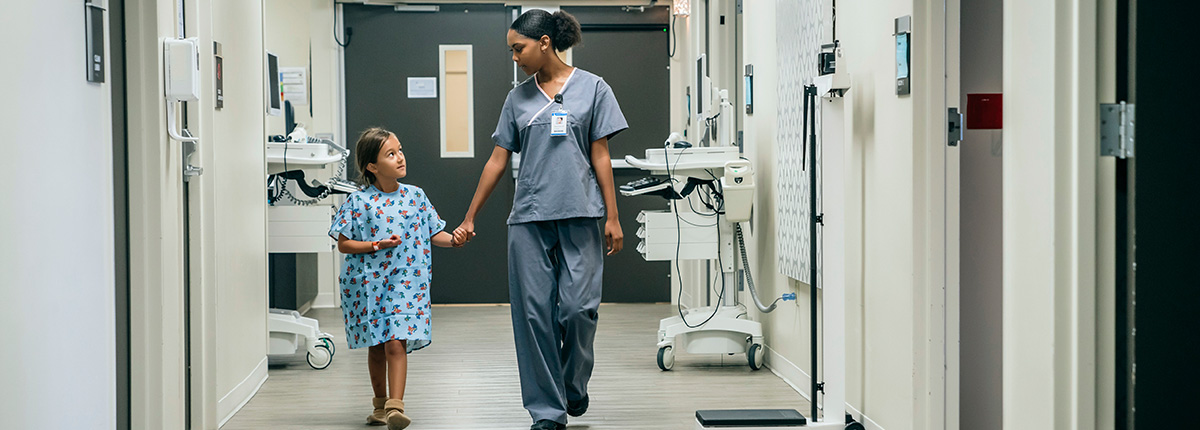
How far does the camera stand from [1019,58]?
2.03 m

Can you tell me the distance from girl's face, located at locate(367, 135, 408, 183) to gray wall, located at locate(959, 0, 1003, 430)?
172 cm

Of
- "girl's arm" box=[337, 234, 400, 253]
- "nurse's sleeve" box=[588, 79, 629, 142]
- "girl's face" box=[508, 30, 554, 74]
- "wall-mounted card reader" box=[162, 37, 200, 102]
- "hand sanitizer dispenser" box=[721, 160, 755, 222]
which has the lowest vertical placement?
"girl's arm" box=[337, 234, 400, 253]

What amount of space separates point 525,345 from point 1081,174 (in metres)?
1.78

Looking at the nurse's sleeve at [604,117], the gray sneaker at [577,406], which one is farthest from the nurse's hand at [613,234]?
the gray sneaker at [577,406]

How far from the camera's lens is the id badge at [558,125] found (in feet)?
10.5

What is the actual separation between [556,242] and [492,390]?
0.97 metres

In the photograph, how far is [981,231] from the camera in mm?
3145

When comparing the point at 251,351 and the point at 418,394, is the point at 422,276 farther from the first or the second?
the point at 251,351

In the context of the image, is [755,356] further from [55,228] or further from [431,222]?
[55,228]

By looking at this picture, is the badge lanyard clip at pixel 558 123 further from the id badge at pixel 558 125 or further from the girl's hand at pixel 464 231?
the girl's hand at pixel 464 231

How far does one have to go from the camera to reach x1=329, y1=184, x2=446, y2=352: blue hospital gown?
3.23 meters

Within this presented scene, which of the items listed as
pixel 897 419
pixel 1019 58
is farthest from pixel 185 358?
pixel 1019 58

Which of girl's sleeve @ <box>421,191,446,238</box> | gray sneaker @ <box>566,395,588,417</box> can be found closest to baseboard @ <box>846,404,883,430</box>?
gray sneaker @ <box>566,395,588,417</box>

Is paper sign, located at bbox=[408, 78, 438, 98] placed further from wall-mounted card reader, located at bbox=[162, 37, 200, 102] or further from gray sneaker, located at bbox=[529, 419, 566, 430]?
wall-mounted card reader, located at bbox=[162, 37, 200, 102]
